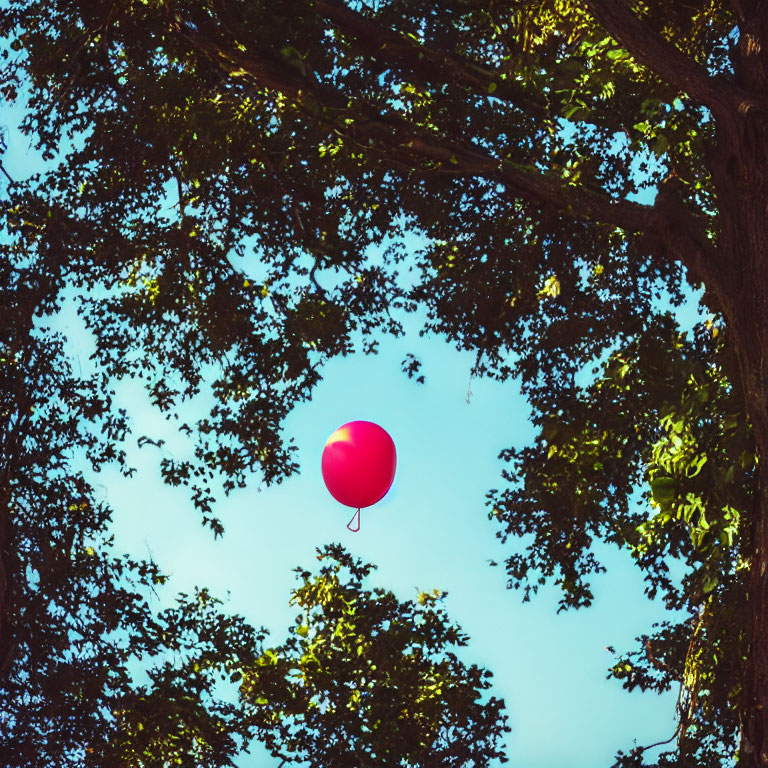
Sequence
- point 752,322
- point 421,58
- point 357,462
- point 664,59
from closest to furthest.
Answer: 1. point 357,462
2. point 752,322
3. point 664,59
4. point 421,58

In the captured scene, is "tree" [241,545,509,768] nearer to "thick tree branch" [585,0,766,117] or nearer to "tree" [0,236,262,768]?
"tree" [0,236,262,768]

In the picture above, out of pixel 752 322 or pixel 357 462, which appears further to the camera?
pixel 752 322

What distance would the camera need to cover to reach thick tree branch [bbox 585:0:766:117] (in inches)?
243

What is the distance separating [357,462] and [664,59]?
332 cm

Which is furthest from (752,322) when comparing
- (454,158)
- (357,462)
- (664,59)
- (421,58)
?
(421,58)

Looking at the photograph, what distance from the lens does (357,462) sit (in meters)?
5.93

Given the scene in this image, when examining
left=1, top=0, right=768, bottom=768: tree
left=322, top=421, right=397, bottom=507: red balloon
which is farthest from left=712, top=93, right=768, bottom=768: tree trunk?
left=322, top=421, right=397, bottom=507: red balloon

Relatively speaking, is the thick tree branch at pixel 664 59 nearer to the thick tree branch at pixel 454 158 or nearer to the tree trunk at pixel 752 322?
the tree trunk at pixel 752 322

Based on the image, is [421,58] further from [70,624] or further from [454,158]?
[70,624]

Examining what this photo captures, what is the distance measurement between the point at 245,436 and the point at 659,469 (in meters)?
3.52

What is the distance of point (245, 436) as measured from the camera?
7934 mm

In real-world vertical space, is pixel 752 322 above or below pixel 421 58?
below

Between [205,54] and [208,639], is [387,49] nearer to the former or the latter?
[205,54]

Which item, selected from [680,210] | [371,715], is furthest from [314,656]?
[680,210]
